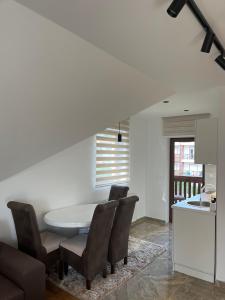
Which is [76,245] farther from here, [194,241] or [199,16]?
[199,16]

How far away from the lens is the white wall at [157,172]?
202 inches

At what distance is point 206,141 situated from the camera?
9.50 ft

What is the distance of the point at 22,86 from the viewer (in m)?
1.52

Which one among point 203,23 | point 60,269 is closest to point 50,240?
point 60,269

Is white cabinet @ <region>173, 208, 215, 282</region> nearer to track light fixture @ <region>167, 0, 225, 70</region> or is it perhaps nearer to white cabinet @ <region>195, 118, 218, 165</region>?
white cabinet @ <region>195, 118, 218, 165</region>

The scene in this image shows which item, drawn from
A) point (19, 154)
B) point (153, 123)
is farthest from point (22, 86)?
point (153, 123)

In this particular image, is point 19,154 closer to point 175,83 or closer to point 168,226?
point 175,83

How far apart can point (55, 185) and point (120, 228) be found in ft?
3.78

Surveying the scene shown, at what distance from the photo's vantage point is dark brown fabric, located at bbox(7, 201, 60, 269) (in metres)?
2.48

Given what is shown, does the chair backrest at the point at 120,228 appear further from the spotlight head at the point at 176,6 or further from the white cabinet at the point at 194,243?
the spotlight head at the point at 176,6

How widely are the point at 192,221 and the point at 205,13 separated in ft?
7.90

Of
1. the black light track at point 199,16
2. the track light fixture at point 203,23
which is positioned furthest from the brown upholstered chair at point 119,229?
the black light track at point 199,16

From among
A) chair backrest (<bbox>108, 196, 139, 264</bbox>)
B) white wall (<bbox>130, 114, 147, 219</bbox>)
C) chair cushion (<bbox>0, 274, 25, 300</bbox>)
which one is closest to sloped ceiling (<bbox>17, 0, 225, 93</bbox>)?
chair backrest (<bbox>108, 196, 139, 264</bbox>)

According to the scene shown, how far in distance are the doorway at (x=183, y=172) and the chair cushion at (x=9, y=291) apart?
3848mm
